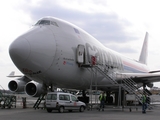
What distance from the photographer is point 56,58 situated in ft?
51.9

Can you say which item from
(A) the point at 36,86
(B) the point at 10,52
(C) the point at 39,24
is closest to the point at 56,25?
(C) the point at 39,24

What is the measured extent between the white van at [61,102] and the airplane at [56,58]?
1017 mm

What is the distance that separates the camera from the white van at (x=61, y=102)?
51.3 ft

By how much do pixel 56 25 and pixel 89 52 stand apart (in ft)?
9.90

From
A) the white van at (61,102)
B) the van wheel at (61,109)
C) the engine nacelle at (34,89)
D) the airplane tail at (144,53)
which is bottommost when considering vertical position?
the van wheel at (61,109)

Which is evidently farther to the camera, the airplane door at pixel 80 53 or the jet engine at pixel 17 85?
the jet engine at pixel 17 85

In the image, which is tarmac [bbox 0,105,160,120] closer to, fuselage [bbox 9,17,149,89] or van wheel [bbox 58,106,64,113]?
van wheel [bbox 58,106,64,113]

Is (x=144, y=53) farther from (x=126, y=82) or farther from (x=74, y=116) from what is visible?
(x=74, y=116)

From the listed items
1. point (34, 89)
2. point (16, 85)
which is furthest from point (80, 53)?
point (16, 85)

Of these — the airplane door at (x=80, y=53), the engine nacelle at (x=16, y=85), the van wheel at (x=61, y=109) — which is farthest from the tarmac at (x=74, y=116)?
the engine nacelle at (x=16, y=85)

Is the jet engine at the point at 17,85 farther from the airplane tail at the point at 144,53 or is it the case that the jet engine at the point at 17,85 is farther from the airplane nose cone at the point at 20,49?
the airplane tail at the point at 144,53

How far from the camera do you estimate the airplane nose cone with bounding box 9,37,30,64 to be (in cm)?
1445

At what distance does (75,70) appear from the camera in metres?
17.4

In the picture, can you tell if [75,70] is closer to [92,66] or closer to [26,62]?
[92,66]
